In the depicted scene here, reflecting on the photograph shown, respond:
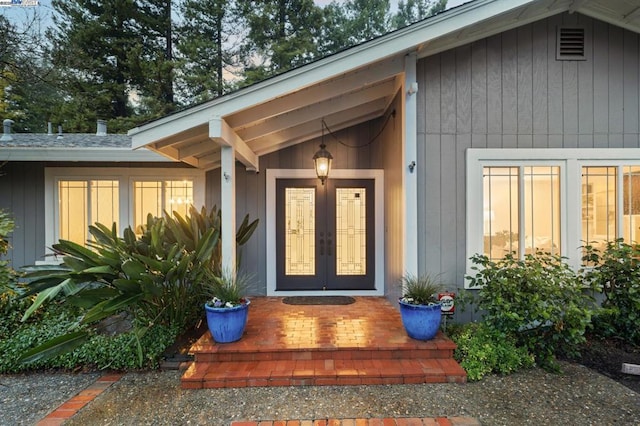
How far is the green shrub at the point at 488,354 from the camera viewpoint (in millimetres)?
3219

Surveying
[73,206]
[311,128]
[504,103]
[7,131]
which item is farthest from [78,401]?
[7,131]

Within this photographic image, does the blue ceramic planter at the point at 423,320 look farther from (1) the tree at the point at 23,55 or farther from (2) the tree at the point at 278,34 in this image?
(2) the tree at the point at 278,34

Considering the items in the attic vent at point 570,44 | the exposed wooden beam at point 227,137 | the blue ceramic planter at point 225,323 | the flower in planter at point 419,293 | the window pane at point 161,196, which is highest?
the attic vent at point 570,44

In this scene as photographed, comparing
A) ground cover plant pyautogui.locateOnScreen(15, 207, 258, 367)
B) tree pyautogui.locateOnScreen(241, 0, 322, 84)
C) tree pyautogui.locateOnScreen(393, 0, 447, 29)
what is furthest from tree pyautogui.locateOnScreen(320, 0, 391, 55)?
ground cover plant pyautogui.locateOnScreen(15, 207, 258, 367)

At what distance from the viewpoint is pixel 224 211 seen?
391 centimetres

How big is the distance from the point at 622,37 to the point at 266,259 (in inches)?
234

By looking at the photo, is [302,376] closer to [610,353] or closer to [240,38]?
[610,353]

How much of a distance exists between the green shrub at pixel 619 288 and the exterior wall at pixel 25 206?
8.26 m

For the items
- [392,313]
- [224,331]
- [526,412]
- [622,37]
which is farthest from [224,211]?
[622,37]

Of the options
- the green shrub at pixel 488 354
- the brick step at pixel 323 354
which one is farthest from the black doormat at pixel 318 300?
the green shrub at pixel 488 354

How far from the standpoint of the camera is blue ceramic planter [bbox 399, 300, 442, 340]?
136 inches

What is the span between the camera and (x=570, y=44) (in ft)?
13.7

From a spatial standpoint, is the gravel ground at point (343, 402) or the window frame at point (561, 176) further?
the window frame at point (561, 176)

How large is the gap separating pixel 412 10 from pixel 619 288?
50.0 ft
